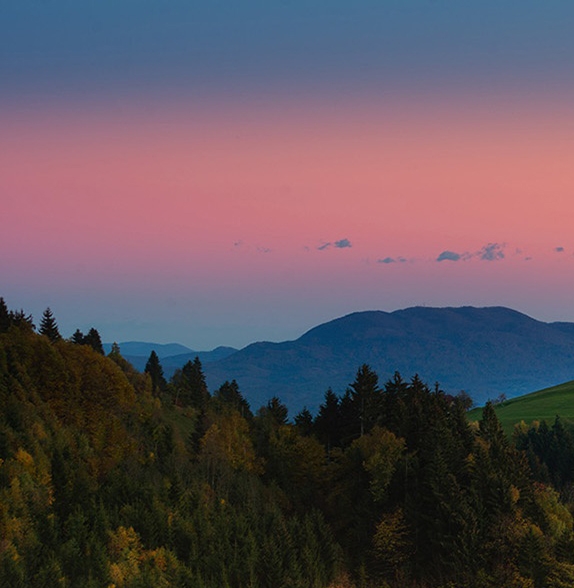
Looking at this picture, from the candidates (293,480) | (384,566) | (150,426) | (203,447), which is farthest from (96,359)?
(384,566)

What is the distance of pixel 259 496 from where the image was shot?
128 meters

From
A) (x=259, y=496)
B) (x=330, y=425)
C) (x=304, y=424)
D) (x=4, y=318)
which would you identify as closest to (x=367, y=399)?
(x=330, y=425)

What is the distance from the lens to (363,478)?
125m

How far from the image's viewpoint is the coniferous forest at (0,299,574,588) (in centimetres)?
10081

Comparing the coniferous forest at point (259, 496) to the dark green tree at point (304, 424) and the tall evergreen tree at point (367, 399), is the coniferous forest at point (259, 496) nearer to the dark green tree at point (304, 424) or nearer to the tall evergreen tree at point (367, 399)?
the tall evergreen tree at point (367, 399)

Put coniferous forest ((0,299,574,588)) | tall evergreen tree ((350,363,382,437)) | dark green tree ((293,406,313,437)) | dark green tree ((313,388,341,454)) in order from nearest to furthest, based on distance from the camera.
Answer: coniferous forest ((0,299,574,588)) < tall evergreen tree ((350,363,382,437)) < dark green tree ((313,388,341,454)) < dark green tree ((293,406,313,437))

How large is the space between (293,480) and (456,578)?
40723 mm

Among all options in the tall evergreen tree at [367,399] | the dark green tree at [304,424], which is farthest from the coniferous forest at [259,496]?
the dark green tree at [304,424]

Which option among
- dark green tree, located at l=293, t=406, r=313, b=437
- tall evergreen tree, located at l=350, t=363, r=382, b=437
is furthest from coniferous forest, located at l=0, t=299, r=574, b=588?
dark green tree, located at l=293, t=406, r=313, b=437

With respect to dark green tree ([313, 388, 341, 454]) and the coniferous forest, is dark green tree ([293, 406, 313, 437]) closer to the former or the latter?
dark green tree ([313, 388, 341, 454])

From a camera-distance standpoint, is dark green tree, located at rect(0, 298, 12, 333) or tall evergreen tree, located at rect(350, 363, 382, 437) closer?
tall evergreen tree, located at rect(350, 363, 382, 437)

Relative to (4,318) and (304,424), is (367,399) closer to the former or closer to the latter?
(304,424)

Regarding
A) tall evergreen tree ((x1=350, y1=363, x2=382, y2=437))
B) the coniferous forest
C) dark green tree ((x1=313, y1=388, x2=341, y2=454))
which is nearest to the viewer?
the coniferous forest

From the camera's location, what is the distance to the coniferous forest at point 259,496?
10081 cm
